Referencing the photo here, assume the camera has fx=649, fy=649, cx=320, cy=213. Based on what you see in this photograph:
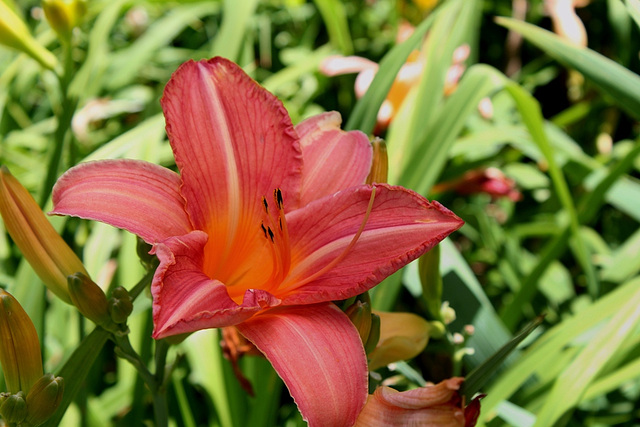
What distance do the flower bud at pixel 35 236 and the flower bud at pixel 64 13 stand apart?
49cm

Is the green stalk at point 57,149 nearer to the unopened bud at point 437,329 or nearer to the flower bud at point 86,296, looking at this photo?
the flower bud at point 86,296

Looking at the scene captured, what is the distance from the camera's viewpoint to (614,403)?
982 mm

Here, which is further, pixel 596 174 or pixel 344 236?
pixel 596 174

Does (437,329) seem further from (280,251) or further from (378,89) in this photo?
(378,89)

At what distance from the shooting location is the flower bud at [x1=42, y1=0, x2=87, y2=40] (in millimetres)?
874

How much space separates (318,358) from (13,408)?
0.22m

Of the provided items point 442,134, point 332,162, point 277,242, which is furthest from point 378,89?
point 277,242

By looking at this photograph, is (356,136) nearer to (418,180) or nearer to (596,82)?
(418,180)

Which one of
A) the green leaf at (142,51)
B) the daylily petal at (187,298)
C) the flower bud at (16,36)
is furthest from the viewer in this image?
the green leaf at (142,51)

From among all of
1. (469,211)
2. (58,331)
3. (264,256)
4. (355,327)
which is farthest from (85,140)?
(355,327)

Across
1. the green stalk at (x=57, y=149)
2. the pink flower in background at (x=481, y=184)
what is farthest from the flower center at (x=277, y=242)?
the pink flower in background at (x=481, y=184)

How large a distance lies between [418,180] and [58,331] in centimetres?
57

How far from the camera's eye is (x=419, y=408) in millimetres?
452

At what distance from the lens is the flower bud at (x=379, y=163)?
53cm
